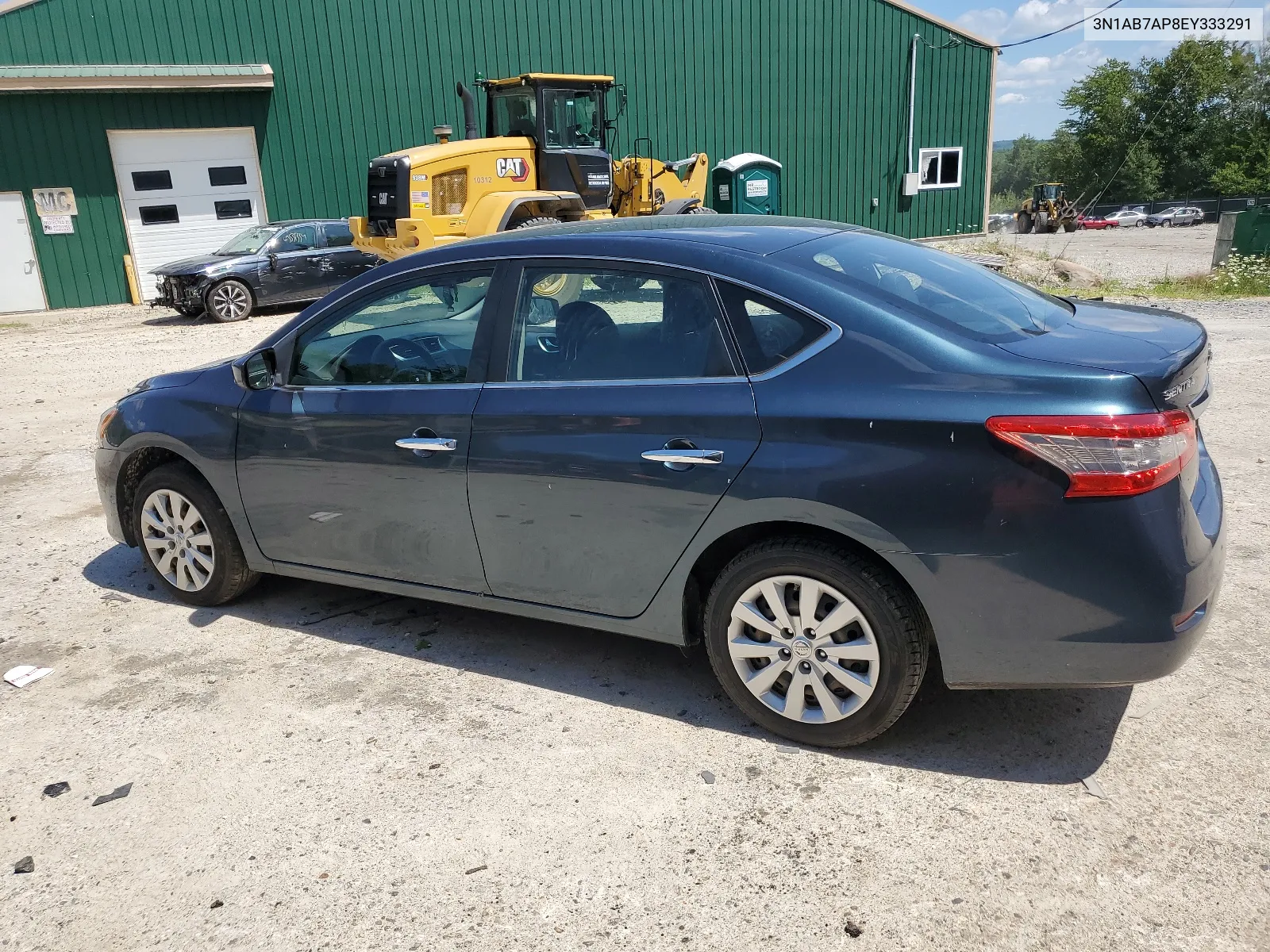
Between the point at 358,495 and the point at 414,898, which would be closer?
the point at 414,898

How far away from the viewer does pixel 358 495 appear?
4.04 m

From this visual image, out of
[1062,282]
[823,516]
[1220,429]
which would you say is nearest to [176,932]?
[823,516]

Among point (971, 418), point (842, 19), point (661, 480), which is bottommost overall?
point (661, 480)

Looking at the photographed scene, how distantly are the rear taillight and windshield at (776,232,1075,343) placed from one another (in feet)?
1.41

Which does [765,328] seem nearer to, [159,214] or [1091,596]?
[1091,596]

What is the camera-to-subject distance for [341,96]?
20297 mm

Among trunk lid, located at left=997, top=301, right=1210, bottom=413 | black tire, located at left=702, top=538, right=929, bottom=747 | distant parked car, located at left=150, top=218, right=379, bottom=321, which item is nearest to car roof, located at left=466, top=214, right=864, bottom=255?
trunk lid, located at left=997, top=301, right=1210, bottom=413

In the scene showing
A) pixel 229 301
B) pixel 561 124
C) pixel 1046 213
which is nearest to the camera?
pixel 229 301

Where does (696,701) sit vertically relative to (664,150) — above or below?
below

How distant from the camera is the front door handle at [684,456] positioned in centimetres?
321

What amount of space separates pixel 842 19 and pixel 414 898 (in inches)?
1017

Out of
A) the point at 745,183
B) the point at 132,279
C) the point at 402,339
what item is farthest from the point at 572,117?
the point at 402,339

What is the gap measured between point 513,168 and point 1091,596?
13907 millimetres

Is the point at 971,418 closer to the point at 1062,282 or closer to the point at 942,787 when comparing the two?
the point at 942,787
